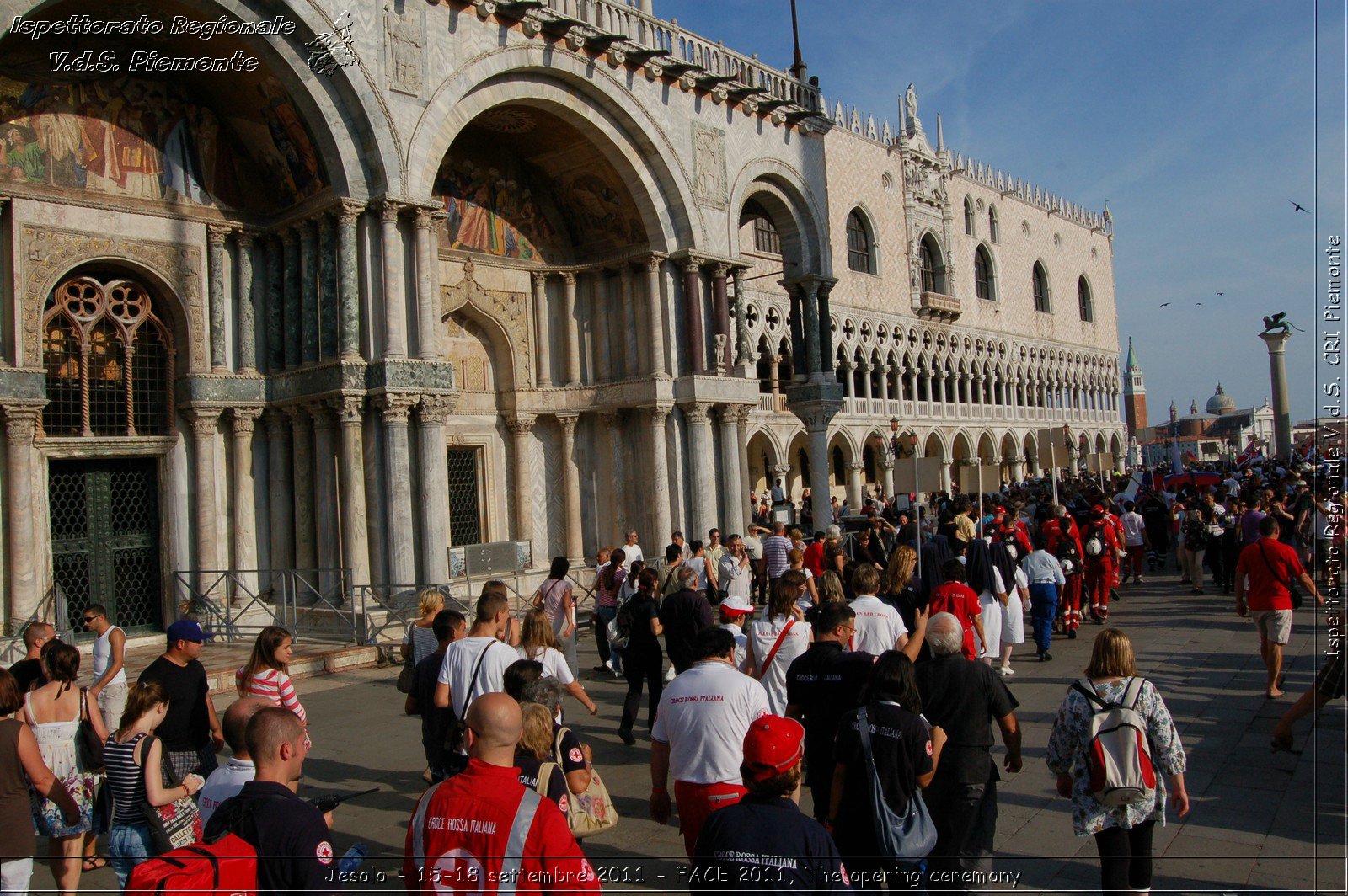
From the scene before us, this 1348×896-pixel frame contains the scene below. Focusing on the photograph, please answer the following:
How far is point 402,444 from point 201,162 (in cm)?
544

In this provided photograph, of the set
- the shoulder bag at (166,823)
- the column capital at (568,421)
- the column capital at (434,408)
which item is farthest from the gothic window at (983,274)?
the shoulder bag at (166,823)

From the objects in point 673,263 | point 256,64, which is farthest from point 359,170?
point 673,263

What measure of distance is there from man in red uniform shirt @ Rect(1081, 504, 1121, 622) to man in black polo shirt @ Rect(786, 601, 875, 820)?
9493mm

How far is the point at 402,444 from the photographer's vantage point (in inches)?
557

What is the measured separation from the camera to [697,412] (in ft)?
60.7

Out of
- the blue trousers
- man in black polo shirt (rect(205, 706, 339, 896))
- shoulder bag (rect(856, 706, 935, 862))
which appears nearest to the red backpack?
man in black polo shirt (rect(205, 706, 339, 896))

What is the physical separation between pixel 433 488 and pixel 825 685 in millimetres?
10155

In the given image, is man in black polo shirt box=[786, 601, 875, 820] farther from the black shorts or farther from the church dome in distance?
the church dome in distance

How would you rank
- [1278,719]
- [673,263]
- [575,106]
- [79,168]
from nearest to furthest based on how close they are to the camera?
[1278,719]
[79,168]
[575,106]
[673,263]

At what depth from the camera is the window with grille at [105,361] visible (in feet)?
44.4

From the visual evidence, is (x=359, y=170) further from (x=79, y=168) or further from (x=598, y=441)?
(x=598, y=441)

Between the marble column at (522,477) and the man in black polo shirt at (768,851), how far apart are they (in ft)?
50.8

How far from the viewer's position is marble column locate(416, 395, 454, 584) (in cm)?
1433

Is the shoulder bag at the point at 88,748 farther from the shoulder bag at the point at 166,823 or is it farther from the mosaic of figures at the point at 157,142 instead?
the mosaic of figures at the point at 157,142
